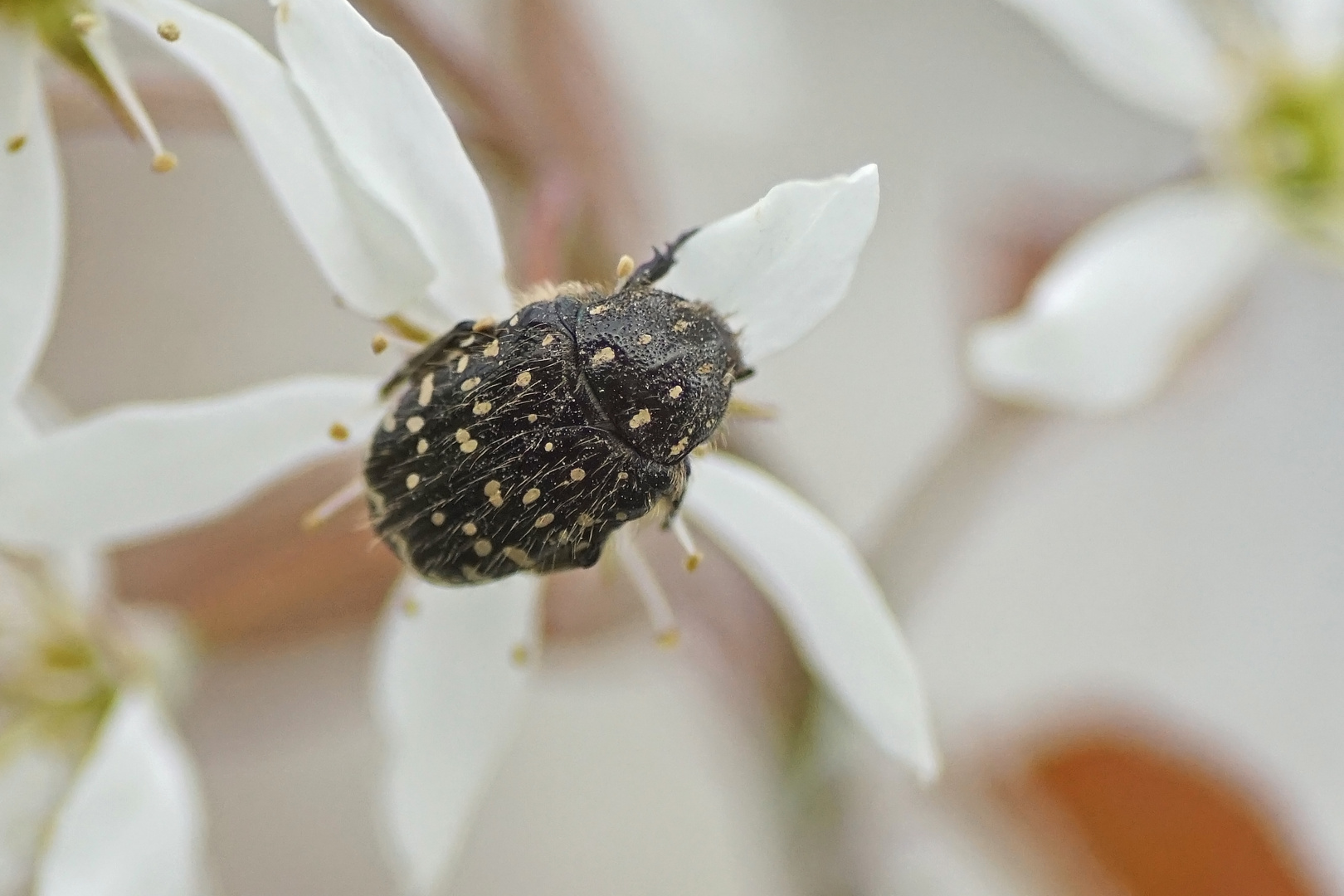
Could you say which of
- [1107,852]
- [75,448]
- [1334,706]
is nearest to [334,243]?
[75,448]

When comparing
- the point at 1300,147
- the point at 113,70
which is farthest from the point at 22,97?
the point at 1300,147

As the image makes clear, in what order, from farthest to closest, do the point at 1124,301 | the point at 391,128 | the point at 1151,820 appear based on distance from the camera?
the point at 1151,820 → the point at 1124,301 → the point at 391,128

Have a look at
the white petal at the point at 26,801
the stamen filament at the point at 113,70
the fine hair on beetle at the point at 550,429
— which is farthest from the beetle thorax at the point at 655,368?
the white petal at the point at 26,801

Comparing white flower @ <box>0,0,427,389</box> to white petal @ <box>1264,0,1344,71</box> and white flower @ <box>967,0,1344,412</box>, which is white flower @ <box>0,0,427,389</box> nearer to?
white flower @ <box>967,0,1344,412</box>

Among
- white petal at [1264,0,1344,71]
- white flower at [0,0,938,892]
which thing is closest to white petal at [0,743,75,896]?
white flower at [0,0,938,892]

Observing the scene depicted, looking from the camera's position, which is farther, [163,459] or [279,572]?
[279,572]

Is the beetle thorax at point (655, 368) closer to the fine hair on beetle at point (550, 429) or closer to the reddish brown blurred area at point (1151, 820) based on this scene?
the fine hair on beetle at point (550, 429)

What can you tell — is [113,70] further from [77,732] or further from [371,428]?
[77,732]
